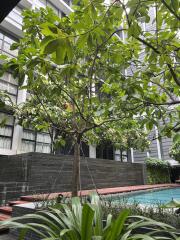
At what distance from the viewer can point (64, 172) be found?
339 inches

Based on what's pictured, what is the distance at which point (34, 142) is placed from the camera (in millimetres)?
11445

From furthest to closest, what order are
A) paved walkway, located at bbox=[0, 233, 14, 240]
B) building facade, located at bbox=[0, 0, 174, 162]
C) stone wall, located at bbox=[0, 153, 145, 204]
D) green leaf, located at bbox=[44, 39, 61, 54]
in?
building facade, located at bbox=[0, 0, 174, 162] → stone wall, located at bbox=[0, 153, 145, 204] → paved walkway, located at bbox=[0, 233, 14, 240] → green leaf, located at bbox=[44, 39, 61, 54]

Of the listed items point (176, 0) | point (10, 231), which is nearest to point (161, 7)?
point (176, 0)

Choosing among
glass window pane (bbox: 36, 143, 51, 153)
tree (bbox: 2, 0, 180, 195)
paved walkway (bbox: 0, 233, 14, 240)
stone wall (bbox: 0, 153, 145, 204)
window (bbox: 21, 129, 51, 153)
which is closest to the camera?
tree (bbox: 2, 0, 180, 195)

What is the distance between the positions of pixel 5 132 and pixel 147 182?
9750mm

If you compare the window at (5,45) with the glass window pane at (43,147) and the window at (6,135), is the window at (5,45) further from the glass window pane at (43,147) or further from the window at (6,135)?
the glass window pane at (43,147)

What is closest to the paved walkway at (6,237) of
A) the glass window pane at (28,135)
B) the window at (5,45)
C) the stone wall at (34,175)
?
the stone wall at (34,175)

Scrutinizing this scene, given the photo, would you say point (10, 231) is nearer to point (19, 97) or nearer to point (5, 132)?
point (5, 132)

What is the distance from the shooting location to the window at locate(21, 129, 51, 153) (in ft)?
36.4

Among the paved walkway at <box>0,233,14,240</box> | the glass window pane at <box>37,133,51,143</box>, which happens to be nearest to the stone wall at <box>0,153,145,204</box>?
the paved walkway at <box>0,233,14,240</box>

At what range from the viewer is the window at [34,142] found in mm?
11086

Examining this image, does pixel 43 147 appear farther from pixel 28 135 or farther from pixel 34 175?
pixel 34 175

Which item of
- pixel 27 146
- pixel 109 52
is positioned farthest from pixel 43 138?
pixel 109 52

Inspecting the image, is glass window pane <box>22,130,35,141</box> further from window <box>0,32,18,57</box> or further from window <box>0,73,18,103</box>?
window <box>0,32,18,57</box>
